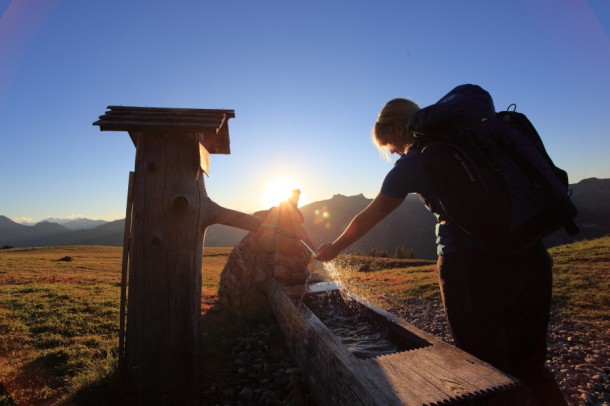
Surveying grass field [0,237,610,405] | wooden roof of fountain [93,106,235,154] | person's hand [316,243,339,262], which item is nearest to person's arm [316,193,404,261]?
person's hand [316,243,339,262]

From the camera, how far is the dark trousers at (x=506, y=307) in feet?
7.26

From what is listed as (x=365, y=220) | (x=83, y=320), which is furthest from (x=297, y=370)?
(x=83, y=320)

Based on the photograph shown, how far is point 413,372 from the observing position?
2.53 metres

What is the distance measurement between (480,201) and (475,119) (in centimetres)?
53

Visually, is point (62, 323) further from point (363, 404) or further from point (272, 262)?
point (363, 404)

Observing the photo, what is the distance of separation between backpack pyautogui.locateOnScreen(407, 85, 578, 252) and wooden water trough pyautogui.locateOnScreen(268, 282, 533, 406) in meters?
0.96

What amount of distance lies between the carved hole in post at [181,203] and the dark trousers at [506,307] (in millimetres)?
2522

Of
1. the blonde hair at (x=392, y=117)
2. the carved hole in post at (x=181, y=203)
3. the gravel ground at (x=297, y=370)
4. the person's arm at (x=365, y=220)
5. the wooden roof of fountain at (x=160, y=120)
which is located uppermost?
the wooden roof of fountain at (x=160, y=120)

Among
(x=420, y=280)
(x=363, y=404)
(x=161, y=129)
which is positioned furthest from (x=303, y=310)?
(x=420, y=280)

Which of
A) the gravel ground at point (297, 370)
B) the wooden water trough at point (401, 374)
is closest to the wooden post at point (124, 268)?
the gravel ground at point (297, 370)

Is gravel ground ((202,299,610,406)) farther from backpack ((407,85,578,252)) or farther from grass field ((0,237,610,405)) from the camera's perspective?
backpack ((407,85,578,252))

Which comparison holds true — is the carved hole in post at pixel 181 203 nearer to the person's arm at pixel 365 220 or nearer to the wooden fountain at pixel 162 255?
the wooden fountain at pixel 162 255

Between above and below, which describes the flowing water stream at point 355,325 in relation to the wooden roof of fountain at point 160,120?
below

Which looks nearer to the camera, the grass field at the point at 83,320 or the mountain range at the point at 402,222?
the grass field at the point at 83,320
